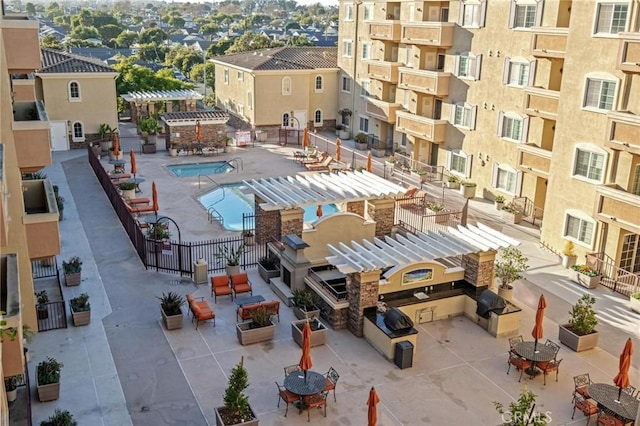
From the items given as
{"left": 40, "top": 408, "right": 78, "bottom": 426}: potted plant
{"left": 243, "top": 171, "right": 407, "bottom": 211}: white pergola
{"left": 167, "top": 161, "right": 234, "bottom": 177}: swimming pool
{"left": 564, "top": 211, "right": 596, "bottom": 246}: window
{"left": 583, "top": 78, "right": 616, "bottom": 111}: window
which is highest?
{"left": 583, "top": 78, "right": 616, "bottom": 111}: window

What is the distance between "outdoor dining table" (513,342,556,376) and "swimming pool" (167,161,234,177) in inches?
1117

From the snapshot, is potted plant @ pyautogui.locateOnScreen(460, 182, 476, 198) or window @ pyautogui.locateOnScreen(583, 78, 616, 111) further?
potted plant @ pyautogui.locateOnScreen(460, 182, 476, 198)

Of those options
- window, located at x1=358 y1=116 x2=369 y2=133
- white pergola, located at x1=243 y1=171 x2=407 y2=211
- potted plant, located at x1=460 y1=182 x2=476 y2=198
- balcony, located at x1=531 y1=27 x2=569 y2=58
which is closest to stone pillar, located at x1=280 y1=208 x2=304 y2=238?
white pergola, located at x1=243 y1=171 x2=407 y2=211

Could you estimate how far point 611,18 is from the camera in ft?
85.2

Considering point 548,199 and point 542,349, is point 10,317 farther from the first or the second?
point 548,199

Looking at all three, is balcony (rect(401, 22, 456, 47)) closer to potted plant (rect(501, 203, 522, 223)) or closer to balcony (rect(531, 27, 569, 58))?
balcony (rect(531, 27, 569, 58))

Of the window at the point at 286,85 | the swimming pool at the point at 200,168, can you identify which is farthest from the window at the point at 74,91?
the window at the point at 286,85

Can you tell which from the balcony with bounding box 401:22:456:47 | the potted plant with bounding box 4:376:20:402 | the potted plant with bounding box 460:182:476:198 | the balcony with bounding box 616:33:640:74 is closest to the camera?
the potted plant with bounding box 4:376:20:402

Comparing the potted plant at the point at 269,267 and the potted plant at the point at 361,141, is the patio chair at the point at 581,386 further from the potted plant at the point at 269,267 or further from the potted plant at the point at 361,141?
the potted plant at the point at 361,141

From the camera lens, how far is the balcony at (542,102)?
101 ft

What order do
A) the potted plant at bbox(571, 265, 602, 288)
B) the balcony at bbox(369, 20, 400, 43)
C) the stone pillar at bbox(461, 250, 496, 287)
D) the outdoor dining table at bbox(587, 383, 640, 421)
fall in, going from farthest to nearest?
the balcony at bbox(369, 20, 400, 43)
the potted plant at bbox(571, 265, 602, 288)
the stone pillar at bbox(461, 250, 496, 287)
the outdoor dining table at bbox(587, 383, 640, 421)

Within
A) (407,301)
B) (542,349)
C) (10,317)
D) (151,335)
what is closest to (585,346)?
(542,349)

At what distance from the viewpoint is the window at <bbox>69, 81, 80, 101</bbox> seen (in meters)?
46.7

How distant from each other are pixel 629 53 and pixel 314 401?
18.2 m
